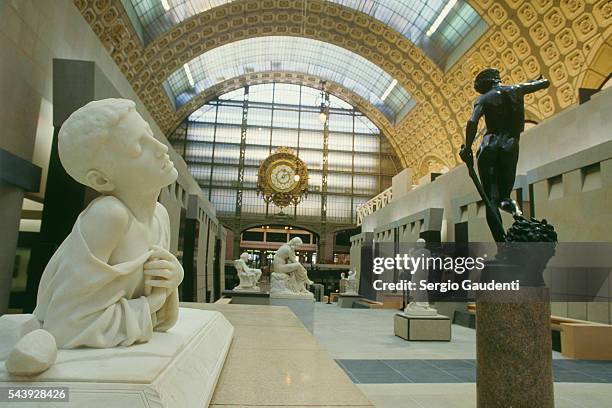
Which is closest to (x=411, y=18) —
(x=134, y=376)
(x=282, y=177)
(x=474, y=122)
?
(x=282, y=177)

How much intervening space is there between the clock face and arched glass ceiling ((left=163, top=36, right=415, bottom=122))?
8156 mm

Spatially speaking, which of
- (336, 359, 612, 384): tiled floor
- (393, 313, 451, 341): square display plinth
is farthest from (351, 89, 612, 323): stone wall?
(393, 313, 451, 341): square display plinth

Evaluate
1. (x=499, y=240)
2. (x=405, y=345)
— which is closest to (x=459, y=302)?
(x=405, y=345)

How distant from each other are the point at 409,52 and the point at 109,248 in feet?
80.3

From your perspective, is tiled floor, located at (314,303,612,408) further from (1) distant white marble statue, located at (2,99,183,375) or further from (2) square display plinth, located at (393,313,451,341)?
(1) distant white marble statue, located at (2,99,183,375)

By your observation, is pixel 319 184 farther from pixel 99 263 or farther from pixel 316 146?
pixel 99 263

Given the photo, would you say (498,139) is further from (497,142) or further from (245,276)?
A: (245,276)

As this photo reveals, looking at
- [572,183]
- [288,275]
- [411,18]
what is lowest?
[288,275]

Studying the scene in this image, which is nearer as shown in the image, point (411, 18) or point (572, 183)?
point (572, 183)

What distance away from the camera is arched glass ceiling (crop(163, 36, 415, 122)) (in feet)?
91.2

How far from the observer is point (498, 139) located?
372 cm

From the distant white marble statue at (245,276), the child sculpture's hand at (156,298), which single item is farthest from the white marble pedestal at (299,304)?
the child sculpture's hand at (156,298)

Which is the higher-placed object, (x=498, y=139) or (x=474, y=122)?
(x=474, y=122)

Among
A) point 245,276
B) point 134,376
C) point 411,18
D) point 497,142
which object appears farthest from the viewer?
point 411,18
